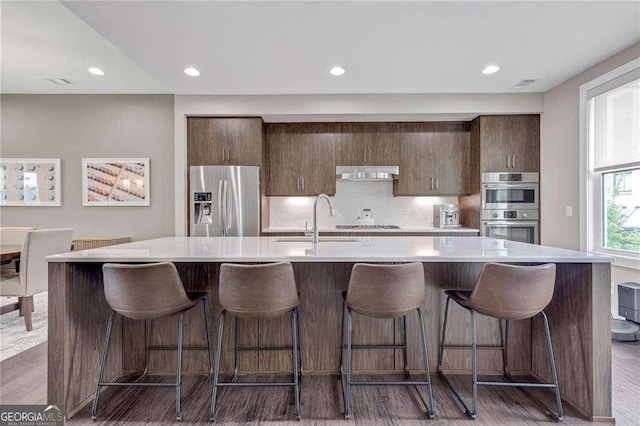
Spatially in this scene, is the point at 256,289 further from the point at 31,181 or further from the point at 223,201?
the point at 31,181

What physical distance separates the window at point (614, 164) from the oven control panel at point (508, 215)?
2.43ft

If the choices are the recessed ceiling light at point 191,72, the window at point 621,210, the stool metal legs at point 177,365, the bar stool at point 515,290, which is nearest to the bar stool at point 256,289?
the stool metal legs at point 177,365

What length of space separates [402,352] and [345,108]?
2973 mm

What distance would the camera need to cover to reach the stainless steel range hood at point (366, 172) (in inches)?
172

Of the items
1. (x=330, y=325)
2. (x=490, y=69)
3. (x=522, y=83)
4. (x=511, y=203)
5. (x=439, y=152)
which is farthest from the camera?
(x=439, y=152)

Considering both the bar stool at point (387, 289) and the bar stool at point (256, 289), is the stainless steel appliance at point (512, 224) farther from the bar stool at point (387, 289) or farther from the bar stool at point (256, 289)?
the bar stool at point (256, 289)

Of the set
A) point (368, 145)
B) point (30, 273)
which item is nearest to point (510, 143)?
point (368, 145)

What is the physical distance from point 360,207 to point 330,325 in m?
2.88

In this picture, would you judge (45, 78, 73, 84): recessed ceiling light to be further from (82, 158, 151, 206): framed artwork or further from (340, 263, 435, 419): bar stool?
(340, 263, 435, 419): bar stool

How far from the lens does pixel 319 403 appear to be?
75.5 inches

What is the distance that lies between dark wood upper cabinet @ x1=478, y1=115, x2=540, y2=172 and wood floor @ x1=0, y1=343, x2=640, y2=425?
2.60 metres

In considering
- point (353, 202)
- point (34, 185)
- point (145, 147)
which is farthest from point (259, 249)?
point (34, 185)

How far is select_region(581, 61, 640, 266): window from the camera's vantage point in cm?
302

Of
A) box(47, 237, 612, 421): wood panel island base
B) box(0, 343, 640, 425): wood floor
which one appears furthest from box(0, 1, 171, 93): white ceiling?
box(0, 343, 640, 425): wood floor
